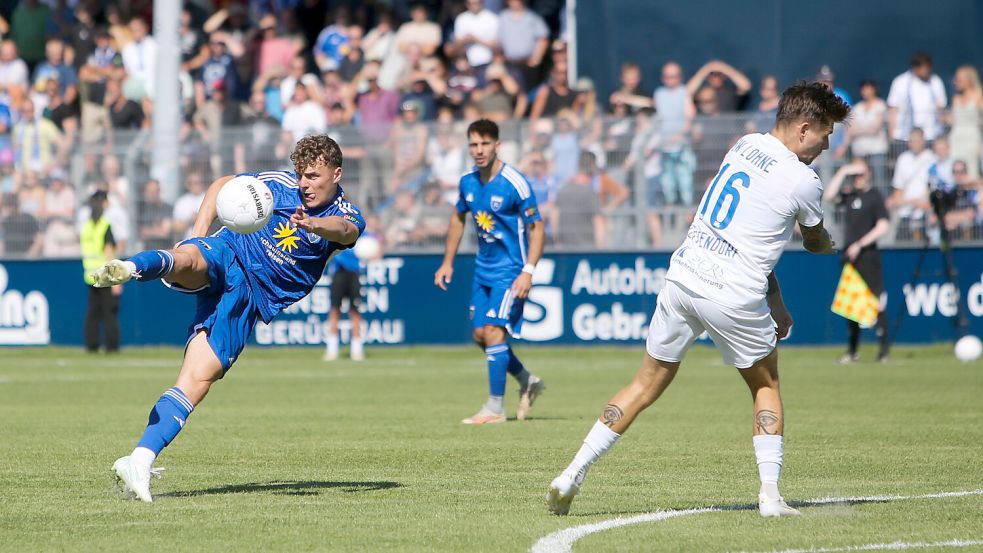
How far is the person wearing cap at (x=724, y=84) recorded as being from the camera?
2319cm

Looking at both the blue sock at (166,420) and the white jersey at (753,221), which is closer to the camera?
the white jersey at (753,221)

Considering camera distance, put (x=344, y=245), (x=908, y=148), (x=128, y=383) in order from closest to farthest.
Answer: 1. (x=344, y=245)
2. (x=128, y=383)
3. (x=908, y=148)

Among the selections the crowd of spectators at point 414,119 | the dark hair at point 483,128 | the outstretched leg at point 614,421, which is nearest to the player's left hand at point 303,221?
the outstretched leg at point 614,421

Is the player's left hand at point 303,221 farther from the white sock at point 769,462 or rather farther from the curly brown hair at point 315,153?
the white sock at point 769,462

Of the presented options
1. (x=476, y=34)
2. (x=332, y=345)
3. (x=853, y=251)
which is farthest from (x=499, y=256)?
(x=476, y=34)

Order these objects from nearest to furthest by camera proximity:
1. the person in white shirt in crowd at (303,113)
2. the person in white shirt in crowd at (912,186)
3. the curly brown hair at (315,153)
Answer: the curly brown hair at (315,153) → the person in white shirt in crowd at (912,186) → the person in white shirt in crowd at (303,113)

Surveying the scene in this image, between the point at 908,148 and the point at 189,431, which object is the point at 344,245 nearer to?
the point at 189,431

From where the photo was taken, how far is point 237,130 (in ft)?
78.2

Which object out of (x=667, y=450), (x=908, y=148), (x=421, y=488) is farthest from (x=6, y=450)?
(x=908, y=148)

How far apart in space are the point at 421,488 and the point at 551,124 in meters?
14.4

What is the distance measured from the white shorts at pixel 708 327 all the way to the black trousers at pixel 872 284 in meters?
12.9

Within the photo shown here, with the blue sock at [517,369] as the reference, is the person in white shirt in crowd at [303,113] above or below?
above

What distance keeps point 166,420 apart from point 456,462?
7.85ft

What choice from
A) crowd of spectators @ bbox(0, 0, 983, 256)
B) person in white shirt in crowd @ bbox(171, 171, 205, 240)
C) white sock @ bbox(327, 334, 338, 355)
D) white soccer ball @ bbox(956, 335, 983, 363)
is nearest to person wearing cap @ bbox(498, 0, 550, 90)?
crowd of spectators @ bbox(0, 0, 983, 256)
